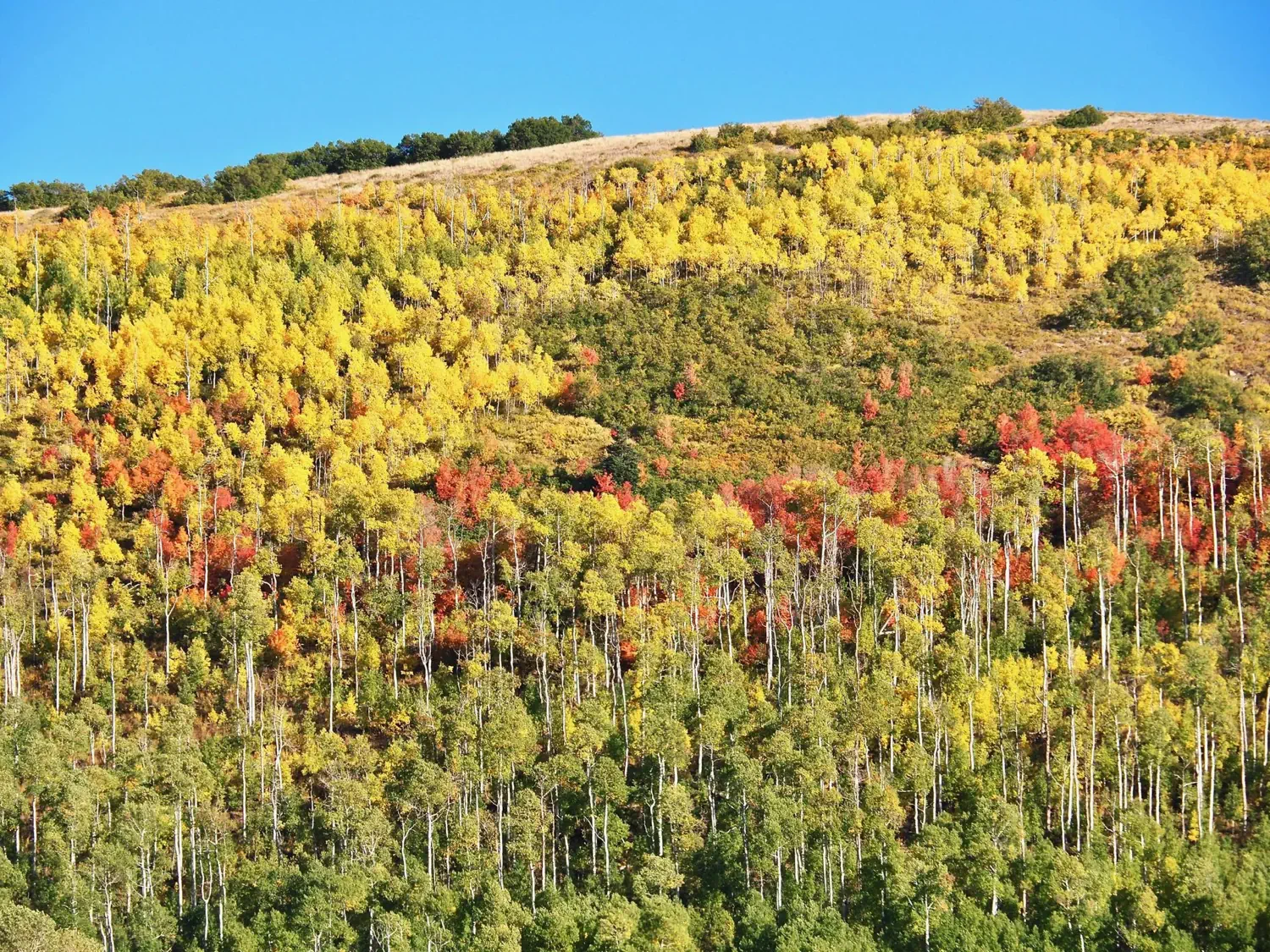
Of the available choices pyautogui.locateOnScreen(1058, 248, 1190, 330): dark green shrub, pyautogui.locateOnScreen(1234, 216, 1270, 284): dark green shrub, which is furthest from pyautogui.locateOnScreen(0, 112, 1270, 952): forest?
pyautogui.locateOnScreen(1058, 248, 1190, 330): dark green shrub

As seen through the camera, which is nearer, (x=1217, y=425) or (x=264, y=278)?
(x=1217, y=425)

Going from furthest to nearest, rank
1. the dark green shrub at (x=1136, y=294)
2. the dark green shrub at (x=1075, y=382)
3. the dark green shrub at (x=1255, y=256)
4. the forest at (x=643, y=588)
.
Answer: the dark green shrub at (x=1255, y=256) → the dark green shrub at (x=1136, y=294) → the dark green shrub at (x=1075, y=382) → the forest at (x=643, y=588)

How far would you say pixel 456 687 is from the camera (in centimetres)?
8819

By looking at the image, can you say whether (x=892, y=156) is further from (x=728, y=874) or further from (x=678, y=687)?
(x=728, y=874)

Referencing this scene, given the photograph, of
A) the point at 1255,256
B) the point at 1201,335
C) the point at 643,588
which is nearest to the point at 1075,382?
the point at 1201,335

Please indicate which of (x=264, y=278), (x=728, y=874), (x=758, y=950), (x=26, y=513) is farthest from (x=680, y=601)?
(x=264, y=278)

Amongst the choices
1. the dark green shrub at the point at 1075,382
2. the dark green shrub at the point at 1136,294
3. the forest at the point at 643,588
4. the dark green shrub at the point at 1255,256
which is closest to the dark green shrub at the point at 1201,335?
the forest at the point at 643,588

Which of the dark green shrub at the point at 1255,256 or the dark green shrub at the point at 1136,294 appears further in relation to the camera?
the dark green shrub at the point at 1255,256

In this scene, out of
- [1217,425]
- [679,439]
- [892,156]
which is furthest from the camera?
[892,156]

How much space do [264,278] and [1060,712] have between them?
302 ft

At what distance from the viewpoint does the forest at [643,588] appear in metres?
71.5

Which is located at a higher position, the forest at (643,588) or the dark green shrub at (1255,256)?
the dark green shrub at (1255,256)

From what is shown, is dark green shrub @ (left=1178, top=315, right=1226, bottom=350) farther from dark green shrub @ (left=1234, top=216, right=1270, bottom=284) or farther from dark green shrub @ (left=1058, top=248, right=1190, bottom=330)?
dark green shrub @ (left=1234, top=216, right=1270, bottom=284)

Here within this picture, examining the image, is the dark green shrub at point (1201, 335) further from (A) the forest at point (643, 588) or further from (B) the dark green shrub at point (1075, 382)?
(B) the dark green shrub at point (1075, 382)
